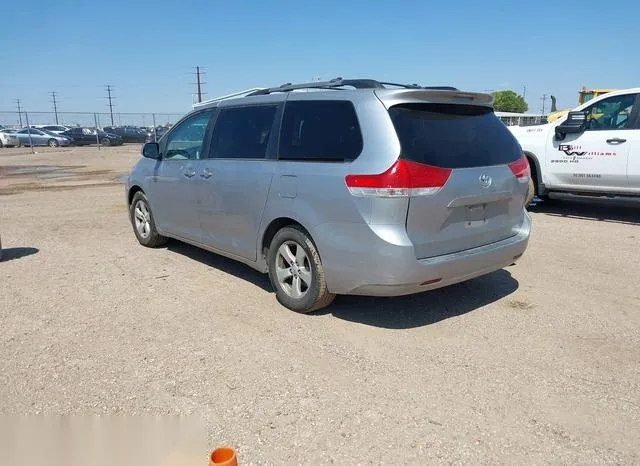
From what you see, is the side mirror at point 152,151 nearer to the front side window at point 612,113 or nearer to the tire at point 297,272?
the tire at point 297,272

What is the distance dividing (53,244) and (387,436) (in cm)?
597

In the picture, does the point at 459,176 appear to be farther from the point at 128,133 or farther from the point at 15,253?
the point at 128,133

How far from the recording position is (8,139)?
39.1 m

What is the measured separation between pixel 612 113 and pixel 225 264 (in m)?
6.53

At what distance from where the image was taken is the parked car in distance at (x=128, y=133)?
150ft

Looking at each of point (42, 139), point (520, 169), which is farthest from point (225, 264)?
point (42, 139)

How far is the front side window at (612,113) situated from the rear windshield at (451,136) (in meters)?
4.70

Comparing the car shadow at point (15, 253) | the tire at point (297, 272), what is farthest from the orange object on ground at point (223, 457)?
the car shadow at point (15, 253)

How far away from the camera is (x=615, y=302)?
4.82 m

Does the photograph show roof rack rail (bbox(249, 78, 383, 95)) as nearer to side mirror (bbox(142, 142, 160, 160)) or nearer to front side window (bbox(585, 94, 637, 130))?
side mirror (bbox(142, 142, 160, 160))

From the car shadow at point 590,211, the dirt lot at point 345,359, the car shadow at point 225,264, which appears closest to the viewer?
the dirt lot at point 345,359

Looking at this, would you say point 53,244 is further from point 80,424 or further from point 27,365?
point 80,424

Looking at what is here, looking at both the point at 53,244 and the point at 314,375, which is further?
the point at 53,244

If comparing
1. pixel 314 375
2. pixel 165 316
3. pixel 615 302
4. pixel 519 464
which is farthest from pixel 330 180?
pixel 615 302
